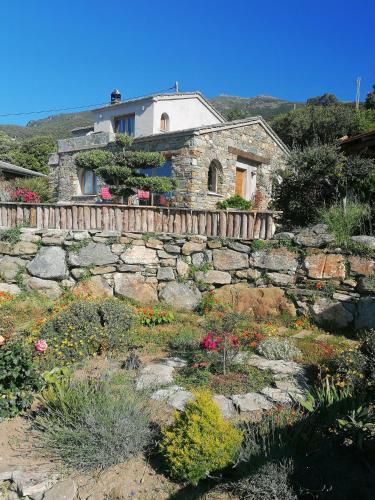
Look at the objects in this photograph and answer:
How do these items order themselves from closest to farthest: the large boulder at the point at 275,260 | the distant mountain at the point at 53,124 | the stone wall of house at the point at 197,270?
the stone wall of house at the point at 197,270 → the large boulder at the point at 275,260 → the distant mountain at the point at 53,124

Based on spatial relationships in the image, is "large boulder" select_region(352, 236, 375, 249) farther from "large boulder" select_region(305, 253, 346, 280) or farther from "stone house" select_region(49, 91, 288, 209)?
"stone house" select_region(49, 91, 288, 209)

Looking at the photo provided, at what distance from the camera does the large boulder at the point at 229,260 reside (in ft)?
25.6

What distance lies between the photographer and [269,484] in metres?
2.67

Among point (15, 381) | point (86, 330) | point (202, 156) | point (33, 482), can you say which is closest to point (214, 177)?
point (202, 156)

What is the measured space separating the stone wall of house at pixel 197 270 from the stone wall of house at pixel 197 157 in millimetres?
6272

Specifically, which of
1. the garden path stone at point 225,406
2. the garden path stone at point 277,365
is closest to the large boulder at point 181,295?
the garden path stone at point 277,365

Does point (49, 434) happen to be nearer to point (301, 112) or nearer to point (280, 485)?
point (280, 485)

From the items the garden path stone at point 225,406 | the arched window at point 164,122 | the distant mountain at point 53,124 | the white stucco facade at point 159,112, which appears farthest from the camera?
the distant mountain at point 53,124

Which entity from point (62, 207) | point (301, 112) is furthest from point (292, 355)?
point (301, 112)

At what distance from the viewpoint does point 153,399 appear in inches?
164

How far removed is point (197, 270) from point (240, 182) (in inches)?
391

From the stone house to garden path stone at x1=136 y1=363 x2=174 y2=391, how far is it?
9608 millimetres

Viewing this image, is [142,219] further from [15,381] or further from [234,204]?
[234,204]

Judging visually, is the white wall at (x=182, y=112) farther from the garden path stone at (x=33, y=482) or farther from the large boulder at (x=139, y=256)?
the garden path stone at (x=33, y=482)
